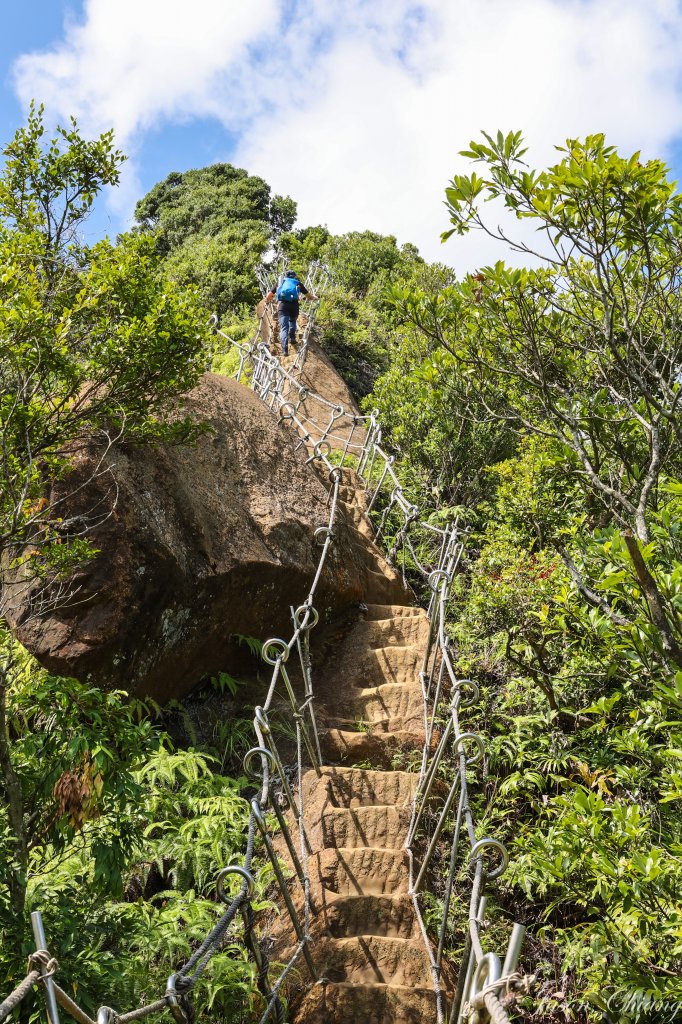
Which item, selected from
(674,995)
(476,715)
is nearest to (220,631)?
(476,715)

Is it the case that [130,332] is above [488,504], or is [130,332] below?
above

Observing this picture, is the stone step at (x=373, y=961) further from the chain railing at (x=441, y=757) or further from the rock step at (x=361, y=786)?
the rock step at (x=361, y=786)

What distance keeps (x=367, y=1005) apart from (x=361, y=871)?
2.39 ft

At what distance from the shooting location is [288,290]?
12172mm

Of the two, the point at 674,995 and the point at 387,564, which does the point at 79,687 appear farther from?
the point at 387,564

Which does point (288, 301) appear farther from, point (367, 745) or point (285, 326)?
point (367, 745)

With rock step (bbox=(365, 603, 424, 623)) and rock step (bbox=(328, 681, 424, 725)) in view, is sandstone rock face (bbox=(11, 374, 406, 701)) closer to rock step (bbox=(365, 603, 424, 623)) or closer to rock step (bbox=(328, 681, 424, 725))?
rock step (bbox=(365, 603, 424, 623))

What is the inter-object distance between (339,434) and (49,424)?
8.63 meters

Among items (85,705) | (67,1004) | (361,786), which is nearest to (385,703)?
(361,786)

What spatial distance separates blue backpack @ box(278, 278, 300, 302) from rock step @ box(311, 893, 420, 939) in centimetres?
978

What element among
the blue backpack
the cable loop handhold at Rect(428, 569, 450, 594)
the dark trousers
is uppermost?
the blue backpack

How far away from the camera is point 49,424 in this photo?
13.8 feet

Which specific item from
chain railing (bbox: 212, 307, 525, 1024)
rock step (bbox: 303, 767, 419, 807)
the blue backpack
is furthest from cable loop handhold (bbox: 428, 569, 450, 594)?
the blue backpack

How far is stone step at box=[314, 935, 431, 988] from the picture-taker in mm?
3822
